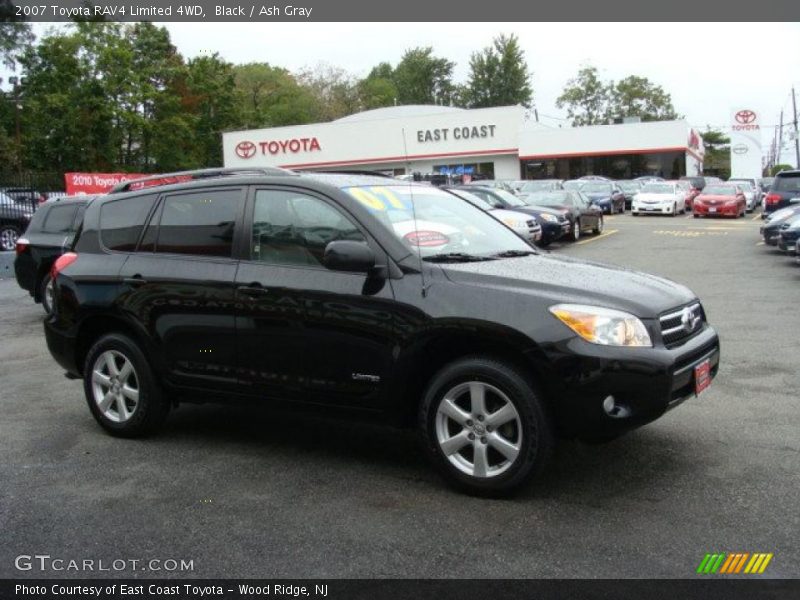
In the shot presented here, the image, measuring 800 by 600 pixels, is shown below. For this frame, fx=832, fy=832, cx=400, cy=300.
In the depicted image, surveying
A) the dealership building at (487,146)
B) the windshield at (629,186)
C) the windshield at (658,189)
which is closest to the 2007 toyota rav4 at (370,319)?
the windshield at (658,189)

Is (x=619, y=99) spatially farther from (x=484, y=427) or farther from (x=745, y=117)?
(x=484, y=427)

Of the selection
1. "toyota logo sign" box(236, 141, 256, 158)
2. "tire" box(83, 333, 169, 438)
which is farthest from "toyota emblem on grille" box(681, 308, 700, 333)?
"toyota logo sign" box(236, 141, 256, 158)

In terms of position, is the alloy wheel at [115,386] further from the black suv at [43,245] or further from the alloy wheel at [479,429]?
the black suv at [43,245]

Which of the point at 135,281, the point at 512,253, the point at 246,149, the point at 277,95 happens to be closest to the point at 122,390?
the point at 135,281

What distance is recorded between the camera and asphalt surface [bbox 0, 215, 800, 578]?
148 inches

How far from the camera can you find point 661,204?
32281 mm

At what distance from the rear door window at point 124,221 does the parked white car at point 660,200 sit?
28.9 m

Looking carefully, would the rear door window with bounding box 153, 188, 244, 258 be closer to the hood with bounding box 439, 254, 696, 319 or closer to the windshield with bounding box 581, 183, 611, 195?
the hood with bounding box 439, 254, 696, 319

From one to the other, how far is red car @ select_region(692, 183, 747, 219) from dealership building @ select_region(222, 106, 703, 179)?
16459 mm

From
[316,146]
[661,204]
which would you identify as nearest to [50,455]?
[661,204]

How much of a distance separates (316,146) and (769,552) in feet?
168

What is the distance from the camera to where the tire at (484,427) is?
426 cm

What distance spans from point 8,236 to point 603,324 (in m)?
20.4
